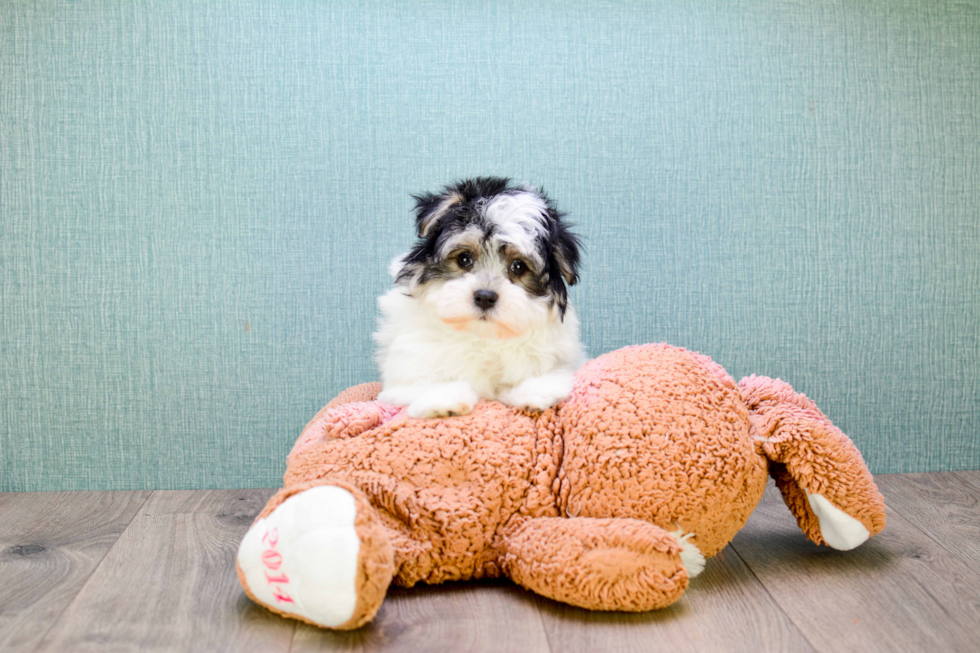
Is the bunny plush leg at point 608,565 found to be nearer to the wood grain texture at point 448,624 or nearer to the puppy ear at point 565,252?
the wood grain texture at point 448,624

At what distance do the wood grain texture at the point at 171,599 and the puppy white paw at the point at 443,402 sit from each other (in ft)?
1.63

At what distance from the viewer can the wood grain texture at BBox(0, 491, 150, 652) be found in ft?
4.84

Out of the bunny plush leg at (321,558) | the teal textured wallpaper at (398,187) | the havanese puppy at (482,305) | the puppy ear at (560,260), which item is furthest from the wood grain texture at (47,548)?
the puppy ear at (560,260)

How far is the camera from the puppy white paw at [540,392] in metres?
1.71

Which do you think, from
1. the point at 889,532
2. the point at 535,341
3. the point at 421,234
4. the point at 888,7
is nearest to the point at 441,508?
the point at 535,341

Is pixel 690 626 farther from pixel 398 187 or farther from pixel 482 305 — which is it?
pixel 398 187

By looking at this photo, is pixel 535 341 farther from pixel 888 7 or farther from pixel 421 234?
pixel 888 7

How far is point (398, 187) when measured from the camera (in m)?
2.36

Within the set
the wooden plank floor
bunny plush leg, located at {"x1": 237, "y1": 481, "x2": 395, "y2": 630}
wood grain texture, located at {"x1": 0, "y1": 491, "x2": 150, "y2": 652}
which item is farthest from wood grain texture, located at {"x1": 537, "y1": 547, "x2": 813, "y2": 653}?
wood grain texture, located at {"x1": 0, "y1": 491, "x2": 150, "y2": 652}

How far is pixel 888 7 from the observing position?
243 cm

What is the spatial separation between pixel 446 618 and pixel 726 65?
1862 mm

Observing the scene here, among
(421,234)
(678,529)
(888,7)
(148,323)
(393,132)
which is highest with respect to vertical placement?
(888,7)

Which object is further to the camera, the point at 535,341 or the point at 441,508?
the point at 535,341

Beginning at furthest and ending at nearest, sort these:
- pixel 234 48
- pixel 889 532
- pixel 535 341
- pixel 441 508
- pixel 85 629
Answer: pixel 234 48 → pixel 889 532 → pixel 535 341 → pixel 441 508 → pixel 85 629
